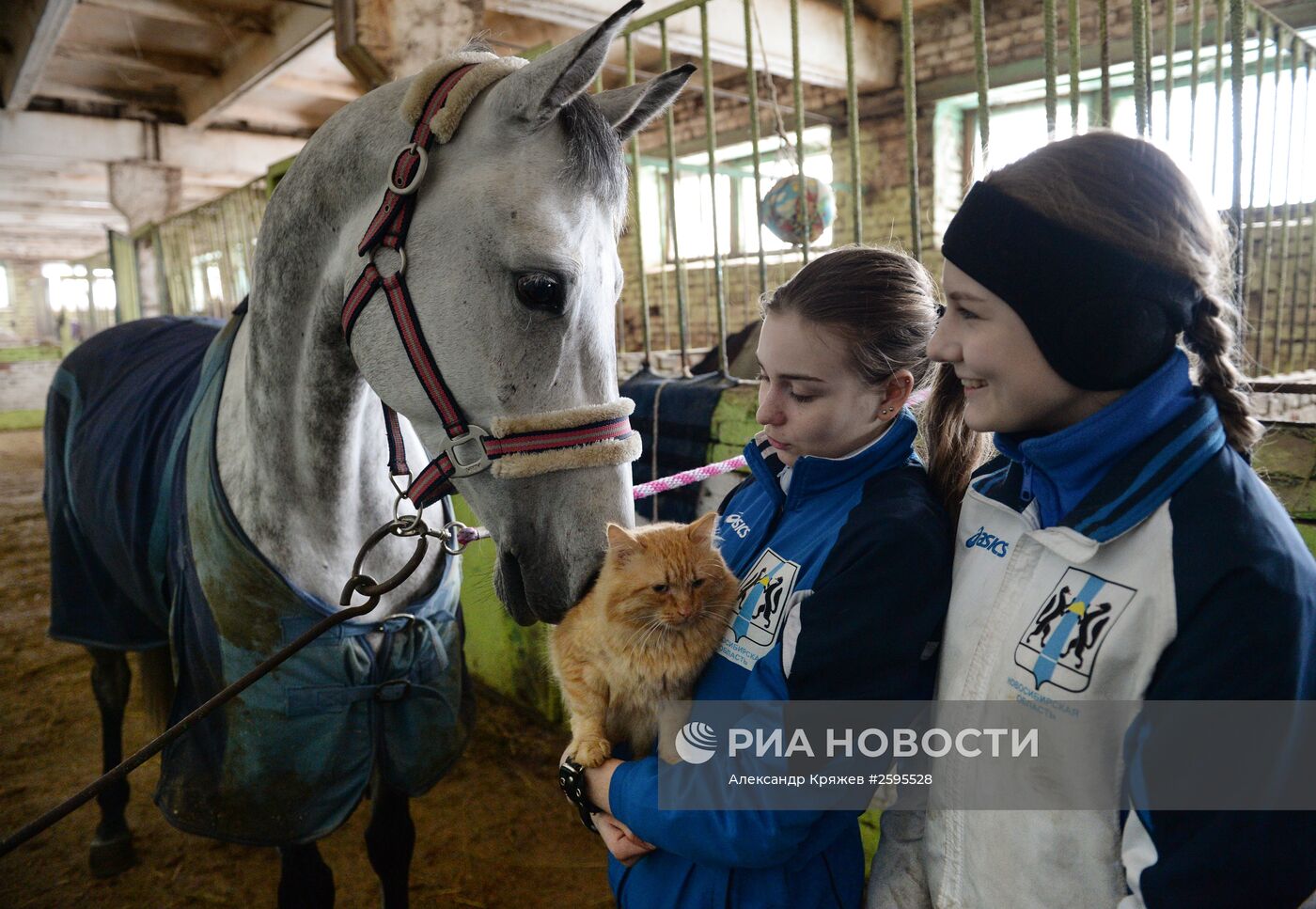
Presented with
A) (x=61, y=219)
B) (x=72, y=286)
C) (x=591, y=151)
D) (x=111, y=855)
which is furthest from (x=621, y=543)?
(x=72, y=286)

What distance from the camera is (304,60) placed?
6.94 meters

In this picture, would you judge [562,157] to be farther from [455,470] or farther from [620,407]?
[455,470]

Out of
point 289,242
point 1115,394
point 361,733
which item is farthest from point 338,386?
point 1115,394

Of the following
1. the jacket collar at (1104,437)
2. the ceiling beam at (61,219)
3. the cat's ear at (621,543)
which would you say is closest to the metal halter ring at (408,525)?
the cat's ear at (621,543)

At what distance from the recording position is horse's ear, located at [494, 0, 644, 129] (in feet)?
3.55

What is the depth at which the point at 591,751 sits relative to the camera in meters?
1.13

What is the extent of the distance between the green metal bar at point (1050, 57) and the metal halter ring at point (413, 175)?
1.54m

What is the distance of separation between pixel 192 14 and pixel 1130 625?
764cm

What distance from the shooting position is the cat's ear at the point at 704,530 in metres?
1.26

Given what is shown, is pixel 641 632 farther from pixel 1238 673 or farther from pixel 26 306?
pixel 26 306

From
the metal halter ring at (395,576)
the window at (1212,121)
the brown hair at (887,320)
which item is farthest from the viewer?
the window at (1212,121)

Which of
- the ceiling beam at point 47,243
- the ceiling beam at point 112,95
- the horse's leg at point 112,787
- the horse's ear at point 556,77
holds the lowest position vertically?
the horse's leg at point 112,787

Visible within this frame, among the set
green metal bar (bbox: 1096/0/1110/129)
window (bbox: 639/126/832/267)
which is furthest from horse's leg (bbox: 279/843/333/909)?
window (bbox: 639/126/832/267)

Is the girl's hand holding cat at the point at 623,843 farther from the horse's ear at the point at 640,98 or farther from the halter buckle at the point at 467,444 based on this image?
the horse's ear at the point at 640,98
